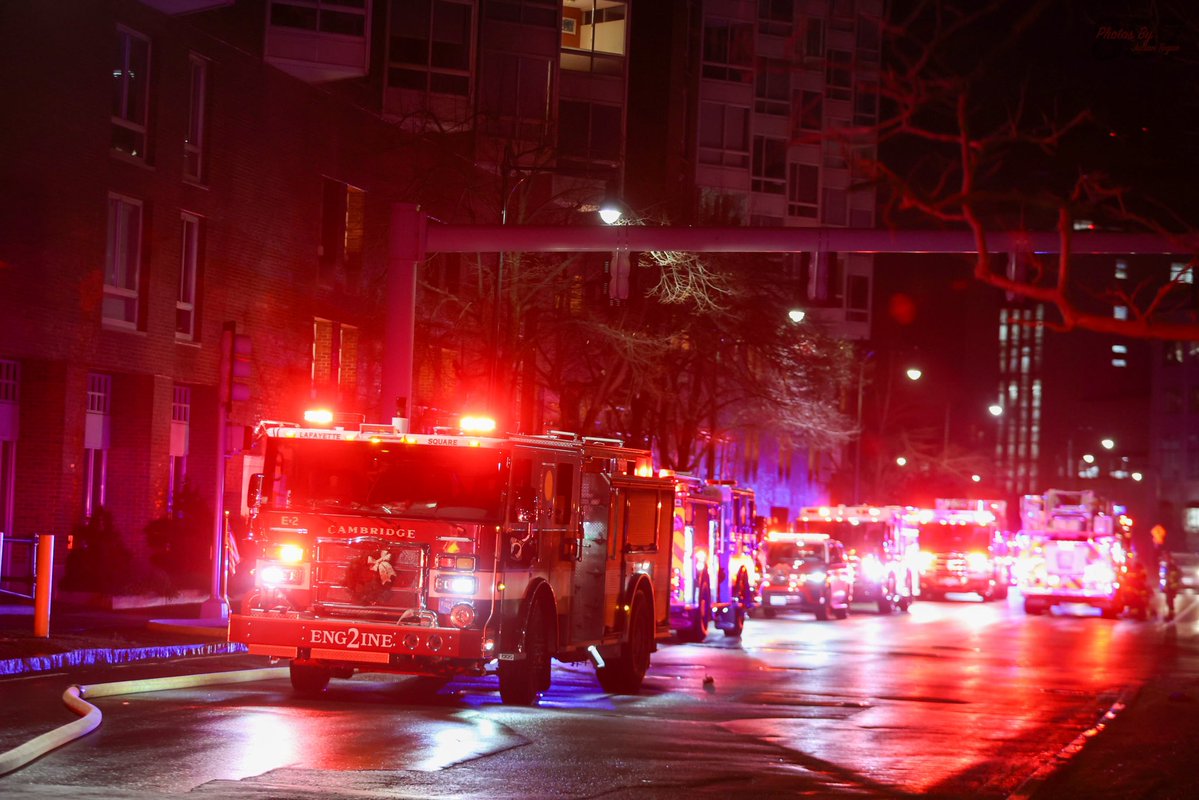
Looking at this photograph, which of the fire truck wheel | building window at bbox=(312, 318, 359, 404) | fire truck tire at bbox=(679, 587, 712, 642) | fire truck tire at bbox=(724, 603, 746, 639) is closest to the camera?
the fire truck wheel

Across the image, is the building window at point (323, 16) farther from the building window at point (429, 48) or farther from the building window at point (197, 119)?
the building window at point (429, 48)

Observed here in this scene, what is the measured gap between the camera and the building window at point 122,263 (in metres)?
28.9

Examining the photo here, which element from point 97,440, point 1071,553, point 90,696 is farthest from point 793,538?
point 90,696

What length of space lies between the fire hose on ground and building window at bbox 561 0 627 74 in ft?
108

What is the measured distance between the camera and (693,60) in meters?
61.5

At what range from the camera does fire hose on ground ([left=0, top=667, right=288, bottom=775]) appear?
11.0m

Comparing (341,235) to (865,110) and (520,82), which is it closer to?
(520,82)

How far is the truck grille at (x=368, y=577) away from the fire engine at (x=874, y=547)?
86.6 feet

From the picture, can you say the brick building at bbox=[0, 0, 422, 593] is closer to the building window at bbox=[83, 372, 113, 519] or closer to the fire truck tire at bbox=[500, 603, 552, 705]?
the building window at bbox=[83, 372, 113, 519]

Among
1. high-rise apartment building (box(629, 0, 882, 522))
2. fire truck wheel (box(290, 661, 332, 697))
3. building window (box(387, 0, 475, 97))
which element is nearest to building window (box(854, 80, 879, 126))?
high-rise apartment building (box(629, 0, 882, 522))

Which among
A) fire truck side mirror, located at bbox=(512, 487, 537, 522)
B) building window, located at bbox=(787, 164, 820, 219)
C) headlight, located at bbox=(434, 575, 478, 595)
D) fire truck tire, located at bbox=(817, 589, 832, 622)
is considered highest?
building window, located at bbox=(787, 164, 820, 219)

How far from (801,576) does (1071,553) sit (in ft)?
27.3

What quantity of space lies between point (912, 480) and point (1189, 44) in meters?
72.5

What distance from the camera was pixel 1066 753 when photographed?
1348 centimetres
